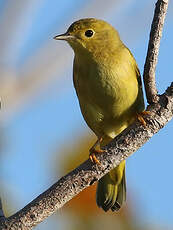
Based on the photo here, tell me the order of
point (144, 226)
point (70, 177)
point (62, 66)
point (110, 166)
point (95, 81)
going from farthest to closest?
point (62, 66) → point (95, 81) → point (144, 226) → point (110, 166) → point (70, 177)

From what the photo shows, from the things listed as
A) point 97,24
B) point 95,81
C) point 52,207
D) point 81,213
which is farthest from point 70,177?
point 97,24

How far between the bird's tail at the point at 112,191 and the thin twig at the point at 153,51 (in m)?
1.56

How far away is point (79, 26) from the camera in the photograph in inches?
188

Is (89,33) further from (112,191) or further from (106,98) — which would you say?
(112,191)

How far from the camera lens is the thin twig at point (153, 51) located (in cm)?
Result: 313

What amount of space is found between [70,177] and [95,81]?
159 cm

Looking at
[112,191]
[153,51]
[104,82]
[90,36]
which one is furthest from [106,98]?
[153,51]

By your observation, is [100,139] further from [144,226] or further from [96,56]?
[144,226]

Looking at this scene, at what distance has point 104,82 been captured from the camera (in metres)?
4.39

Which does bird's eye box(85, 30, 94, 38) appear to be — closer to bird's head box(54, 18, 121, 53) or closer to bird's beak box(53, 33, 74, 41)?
bird's head box(54, 18, 121, 53)

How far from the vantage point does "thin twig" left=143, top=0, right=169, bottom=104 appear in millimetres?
3131

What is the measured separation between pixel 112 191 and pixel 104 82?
4.24 ft

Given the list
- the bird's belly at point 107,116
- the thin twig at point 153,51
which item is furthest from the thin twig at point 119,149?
the bird's belly at point 107,116

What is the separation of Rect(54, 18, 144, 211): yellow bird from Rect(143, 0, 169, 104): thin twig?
1.07 metres
